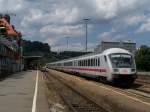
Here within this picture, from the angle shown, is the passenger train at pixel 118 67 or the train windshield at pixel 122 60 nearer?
the passenger train at pixel 118 67

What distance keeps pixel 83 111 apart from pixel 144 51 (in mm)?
69406

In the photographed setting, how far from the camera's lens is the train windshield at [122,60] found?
33.8 metres

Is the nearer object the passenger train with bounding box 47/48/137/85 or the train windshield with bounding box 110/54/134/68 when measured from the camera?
the passenger train with bounding box 47/48/137/85

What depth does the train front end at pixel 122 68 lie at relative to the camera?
109 feet

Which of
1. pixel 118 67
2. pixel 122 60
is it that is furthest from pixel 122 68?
pixel 122 60

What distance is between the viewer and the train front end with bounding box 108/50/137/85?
1310 inches

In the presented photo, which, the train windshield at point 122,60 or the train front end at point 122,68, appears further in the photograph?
the train windshield at point 122,60

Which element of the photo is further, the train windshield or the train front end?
the train windshield

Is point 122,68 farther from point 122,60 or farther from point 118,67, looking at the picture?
point 122,60

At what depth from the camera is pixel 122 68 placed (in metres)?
33.4

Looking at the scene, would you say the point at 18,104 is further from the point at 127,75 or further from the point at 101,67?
the point at 101,67

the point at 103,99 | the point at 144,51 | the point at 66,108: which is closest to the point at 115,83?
the point at 103,99

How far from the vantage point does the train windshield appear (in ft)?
111

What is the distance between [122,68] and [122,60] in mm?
1020
